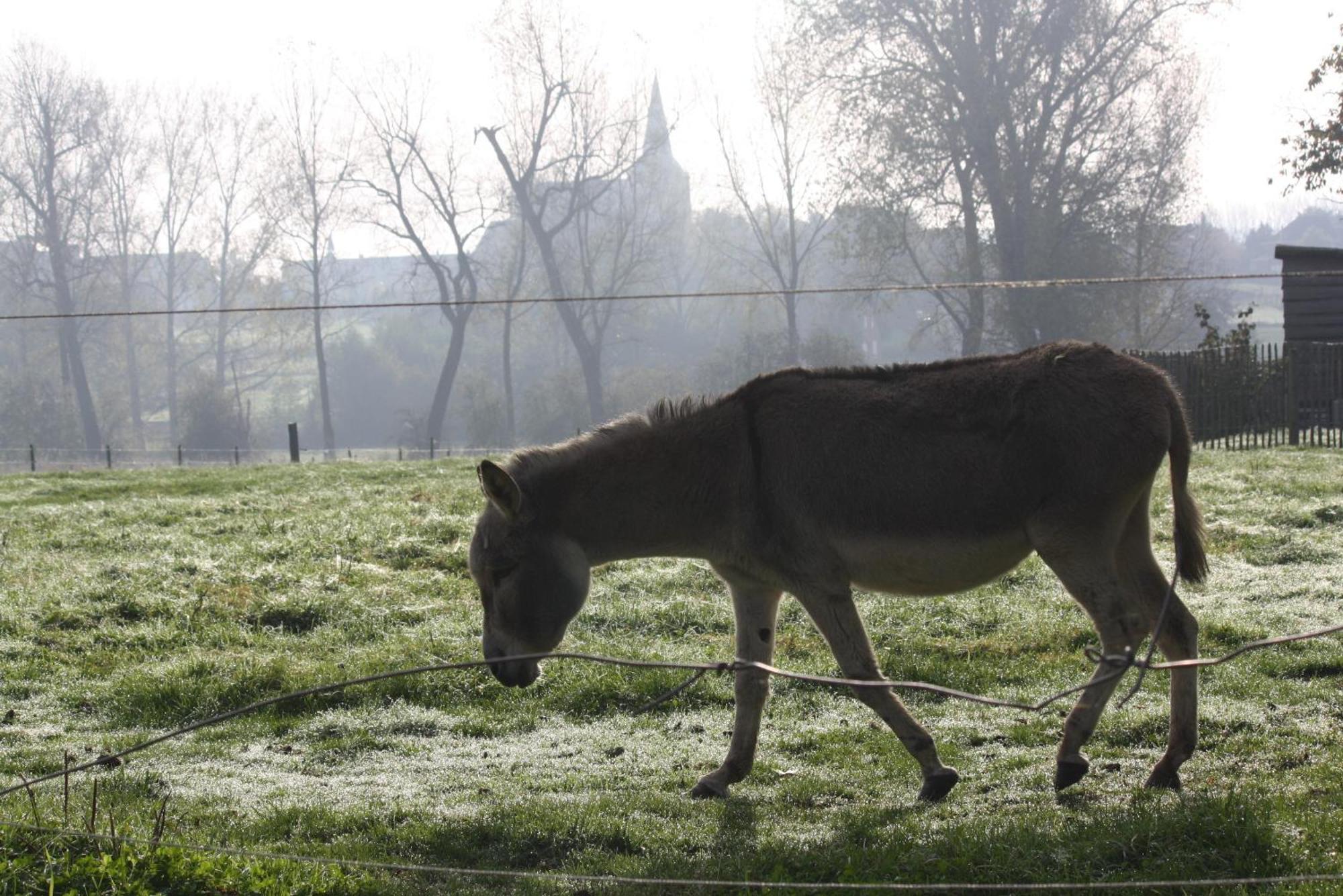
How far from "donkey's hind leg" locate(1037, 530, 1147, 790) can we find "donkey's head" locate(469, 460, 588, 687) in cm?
238

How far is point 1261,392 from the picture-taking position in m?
25.0

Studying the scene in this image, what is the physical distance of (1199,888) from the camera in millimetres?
4203

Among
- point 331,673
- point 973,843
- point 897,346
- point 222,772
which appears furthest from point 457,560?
point 897,346

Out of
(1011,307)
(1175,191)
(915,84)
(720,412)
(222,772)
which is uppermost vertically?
(915,84)

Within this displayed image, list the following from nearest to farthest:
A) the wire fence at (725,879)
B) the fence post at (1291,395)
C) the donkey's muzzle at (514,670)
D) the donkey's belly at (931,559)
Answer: the wire fence at (725,879) < the donkey's belly at (931,559) < the donkey's muzzle at (514,670) < the fence post at (1291,395)

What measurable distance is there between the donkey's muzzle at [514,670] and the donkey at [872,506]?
12 millimetres

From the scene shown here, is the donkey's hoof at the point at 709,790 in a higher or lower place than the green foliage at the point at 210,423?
lower

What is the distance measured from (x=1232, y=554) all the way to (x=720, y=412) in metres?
8.08

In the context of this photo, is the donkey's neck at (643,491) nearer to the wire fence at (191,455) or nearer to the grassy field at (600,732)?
the grassy field at (600,732)

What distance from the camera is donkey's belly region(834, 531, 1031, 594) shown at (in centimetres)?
576

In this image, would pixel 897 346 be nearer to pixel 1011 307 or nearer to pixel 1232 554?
pixel 1011 307

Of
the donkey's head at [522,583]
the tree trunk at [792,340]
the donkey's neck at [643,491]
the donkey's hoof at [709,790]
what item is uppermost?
the tree trunk at [792,340]

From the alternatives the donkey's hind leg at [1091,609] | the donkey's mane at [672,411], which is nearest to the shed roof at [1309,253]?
the donkey's mane at [672,411]

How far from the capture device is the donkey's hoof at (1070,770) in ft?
18.5
